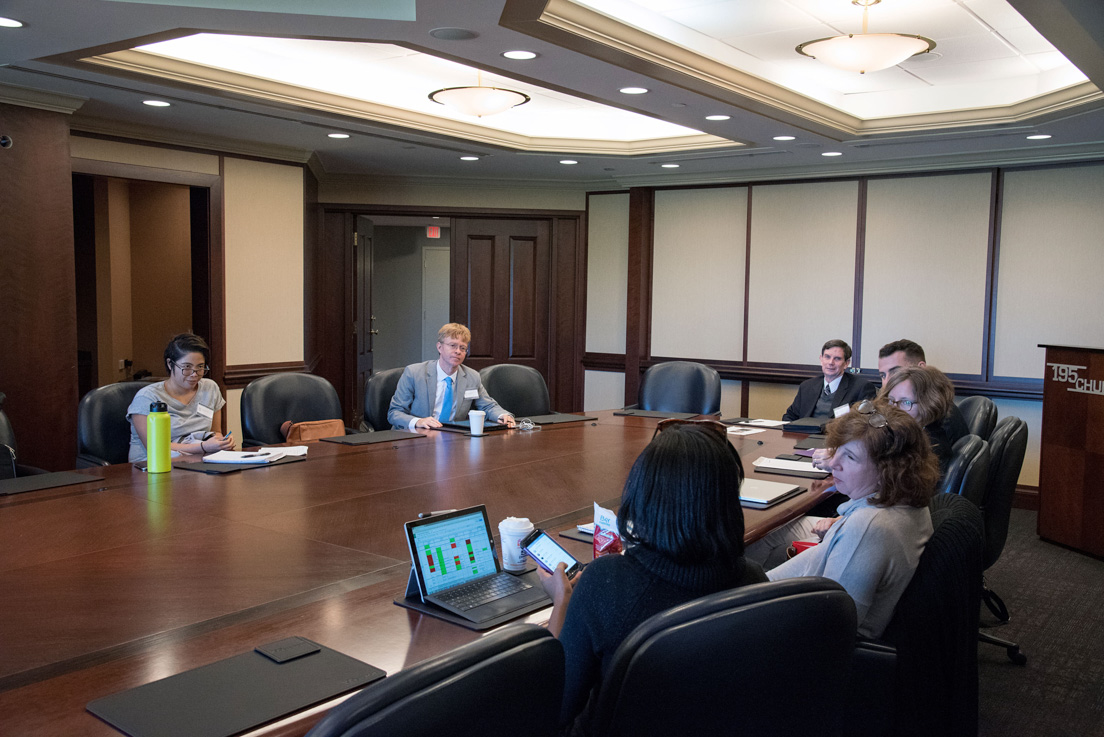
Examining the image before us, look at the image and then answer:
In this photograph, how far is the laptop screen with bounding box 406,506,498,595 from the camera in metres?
1.87

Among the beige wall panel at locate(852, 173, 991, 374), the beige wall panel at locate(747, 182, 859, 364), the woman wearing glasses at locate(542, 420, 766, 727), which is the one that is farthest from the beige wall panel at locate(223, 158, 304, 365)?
the woman wearing glasses at locate(542, 420, 766, 727)

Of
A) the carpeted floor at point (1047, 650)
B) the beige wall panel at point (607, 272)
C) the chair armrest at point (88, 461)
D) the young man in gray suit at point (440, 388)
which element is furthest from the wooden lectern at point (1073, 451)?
the chair armrest at point (88, 461)

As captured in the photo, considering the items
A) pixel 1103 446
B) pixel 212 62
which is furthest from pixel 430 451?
pixel 1103 446

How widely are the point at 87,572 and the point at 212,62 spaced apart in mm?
3407

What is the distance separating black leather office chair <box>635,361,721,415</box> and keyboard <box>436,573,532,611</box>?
142 inches

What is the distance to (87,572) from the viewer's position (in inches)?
79.3

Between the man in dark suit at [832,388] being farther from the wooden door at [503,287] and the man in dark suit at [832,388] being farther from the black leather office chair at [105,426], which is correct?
the black leather office chair at [105,426]

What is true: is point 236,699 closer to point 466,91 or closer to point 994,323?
point 466,91

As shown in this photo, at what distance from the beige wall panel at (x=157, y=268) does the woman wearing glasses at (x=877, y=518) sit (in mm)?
6677

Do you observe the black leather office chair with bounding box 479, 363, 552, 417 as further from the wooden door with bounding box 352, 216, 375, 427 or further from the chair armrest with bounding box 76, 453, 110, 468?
the wooden door with bounding box 352, 216, 375, 427

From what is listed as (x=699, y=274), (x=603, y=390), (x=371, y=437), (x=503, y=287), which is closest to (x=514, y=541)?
(x=371, y=437)

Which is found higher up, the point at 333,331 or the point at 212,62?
the point at 212,62

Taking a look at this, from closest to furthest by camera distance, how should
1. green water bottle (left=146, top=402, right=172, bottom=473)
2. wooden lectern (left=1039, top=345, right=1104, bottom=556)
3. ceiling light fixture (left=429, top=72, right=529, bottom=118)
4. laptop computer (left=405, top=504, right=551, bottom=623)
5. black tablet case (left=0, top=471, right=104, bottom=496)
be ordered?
1. laptop computer (left=405, top=504, right=551, bottom=623)
2. black tablet case (left=0, top=471, right=104, bottom=496)
3. green water bottle (left=146, top=402, right=172, bottom=473)
4. ceiling light fixture (left=429, top=72, right=529, bottom=118)
5. wooden lectern (left=1039, top=345, right=1104, bottom=556)

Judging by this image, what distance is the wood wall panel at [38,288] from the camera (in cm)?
459
